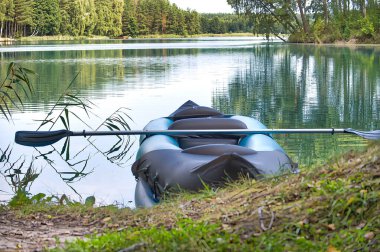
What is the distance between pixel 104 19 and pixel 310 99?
6205 cm

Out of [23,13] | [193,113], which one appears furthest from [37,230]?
[23,13]

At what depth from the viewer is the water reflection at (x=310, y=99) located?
839 centimetres

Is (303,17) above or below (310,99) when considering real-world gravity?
above

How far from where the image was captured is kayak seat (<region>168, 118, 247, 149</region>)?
6.97 metres

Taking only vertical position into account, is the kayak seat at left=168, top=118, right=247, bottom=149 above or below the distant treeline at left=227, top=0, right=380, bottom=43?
below

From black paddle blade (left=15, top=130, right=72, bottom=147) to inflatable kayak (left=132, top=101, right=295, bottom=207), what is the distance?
189 cm

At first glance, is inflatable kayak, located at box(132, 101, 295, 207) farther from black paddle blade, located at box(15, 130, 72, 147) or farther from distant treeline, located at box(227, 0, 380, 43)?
distant treeline, located at box(227, 0, 380, 43)

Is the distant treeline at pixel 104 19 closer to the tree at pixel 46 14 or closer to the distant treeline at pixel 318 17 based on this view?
the tree at pixel 46 14

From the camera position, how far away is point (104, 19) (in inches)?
2886

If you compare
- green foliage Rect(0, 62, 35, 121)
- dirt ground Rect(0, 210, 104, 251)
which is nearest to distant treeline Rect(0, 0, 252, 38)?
green foliage Rect(0, 62, 35, 121)

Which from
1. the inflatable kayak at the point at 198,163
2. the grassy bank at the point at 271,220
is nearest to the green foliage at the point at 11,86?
the inflatable kayak at the point at 198,163

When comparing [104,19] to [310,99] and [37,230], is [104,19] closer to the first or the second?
[310,99]

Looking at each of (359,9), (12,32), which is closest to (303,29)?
(359,9)

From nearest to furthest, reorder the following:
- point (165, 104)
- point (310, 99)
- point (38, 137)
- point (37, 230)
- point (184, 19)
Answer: point (37, 230)
point (38, 137)
point (165, 104)
point (310, 99)
point (184, 19)
